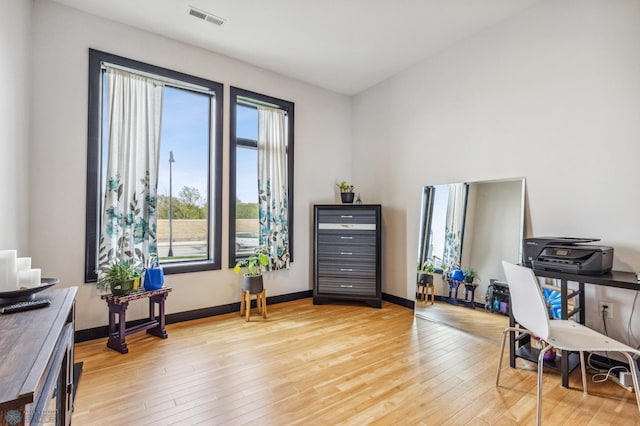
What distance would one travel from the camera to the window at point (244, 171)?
3.67m

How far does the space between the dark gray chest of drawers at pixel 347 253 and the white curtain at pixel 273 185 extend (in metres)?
0.44

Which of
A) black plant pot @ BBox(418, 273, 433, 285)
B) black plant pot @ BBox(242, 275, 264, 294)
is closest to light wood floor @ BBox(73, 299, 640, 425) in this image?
black plant pot @ BBox(242, 275, 264, 294)

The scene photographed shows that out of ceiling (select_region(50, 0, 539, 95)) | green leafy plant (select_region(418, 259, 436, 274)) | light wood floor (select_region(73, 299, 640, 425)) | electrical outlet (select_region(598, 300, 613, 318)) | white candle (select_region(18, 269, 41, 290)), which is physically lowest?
light wood floor (select_region(73, 299, 640, 425))

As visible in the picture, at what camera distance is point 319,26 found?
10.0 feet

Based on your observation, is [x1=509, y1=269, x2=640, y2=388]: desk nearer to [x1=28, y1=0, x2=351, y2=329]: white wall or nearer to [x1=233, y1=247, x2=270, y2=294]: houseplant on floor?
[x1=233, y1=247, x2=270, y2=294]: houseplant on floor

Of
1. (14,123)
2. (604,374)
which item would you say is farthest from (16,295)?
(604,374)

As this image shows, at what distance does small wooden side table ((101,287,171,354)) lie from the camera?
2584 millimetres

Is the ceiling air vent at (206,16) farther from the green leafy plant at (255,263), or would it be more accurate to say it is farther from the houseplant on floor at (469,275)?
the houseplant on floor at (469,275)

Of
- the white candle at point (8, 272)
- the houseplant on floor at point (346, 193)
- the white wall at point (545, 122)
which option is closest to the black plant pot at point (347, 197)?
the houseplant on floor at point (346, 193)


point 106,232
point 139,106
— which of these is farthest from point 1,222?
point 139,106

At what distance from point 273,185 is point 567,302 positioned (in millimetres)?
3134

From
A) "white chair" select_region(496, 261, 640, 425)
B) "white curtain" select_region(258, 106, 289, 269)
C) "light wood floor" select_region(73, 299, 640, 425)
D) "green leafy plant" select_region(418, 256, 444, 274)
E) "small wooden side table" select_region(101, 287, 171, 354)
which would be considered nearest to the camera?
"white chair" select_region(496, 261, 640, 425)

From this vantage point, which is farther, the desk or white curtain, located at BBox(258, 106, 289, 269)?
white curtain, located at BBox(258, 106, 289, 269)

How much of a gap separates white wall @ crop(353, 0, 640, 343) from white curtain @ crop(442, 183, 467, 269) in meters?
0.18
